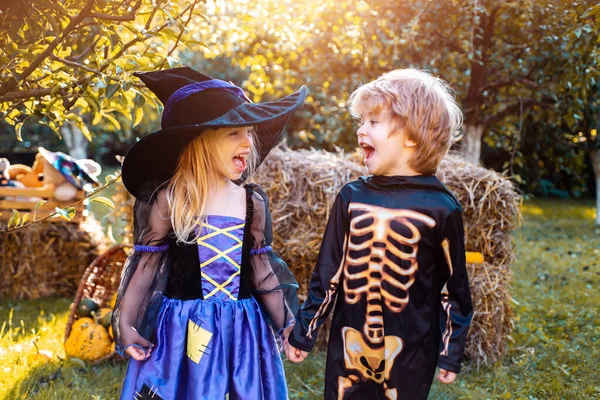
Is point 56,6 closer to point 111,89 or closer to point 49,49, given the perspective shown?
point 49,49

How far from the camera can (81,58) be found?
3.13 m

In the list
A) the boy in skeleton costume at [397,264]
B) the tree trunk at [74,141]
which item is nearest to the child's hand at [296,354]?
the boy in skeleton costume at [397,264]

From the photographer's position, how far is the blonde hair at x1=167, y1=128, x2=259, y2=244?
2521 millimetres

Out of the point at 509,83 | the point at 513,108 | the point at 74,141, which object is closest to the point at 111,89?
the point at 509,83

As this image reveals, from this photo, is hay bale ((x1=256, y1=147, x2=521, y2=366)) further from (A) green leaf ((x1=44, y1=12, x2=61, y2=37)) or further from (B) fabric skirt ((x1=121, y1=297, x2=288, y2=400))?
(A) green leaf ((x1=44, y1=12, x2=61, y2=37))

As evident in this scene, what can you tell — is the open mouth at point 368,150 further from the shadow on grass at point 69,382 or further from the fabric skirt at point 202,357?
the shadow on grass at point 69,382

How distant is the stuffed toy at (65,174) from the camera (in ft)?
18.5

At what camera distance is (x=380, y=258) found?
7.59ft

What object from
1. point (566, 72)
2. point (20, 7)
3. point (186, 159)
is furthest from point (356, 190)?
point (566, 72)

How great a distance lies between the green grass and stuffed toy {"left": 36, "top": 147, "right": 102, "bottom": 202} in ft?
3.73

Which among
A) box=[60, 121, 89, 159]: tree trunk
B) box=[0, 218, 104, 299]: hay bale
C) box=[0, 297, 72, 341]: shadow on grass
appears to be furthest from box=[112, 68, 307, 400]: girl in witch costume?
box=[60, 121, 89, 159]: tree trunk

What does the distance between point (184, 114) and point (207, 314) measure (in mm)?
859

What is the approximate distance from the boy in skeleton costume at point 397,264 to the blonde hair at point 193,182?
594mm

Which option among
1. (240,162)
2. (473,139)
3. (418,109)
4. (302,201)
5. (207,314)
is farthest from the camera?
(473,139)
